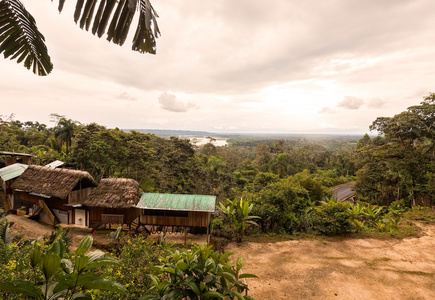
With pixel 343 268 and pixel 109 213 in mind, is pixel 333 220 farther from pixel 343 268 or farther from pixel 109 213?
pixel 109 213

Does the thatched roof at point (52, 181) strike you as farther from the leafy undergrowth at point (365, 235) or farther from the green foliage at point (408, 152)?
the green foliage at point (408, 152)

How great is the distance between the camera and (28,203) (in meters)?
14.1

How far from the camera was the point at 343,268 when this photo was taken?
337 inches

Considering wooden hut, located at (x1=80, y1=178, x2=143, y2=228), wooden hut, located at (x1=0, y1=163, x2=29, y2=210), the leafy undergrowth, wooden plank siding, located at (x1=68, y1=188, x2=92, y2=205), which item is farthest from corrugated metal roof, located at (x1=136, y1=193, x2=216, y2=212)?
wooden hut, located at (x1=0, y1=163, x2=29, y2=210)

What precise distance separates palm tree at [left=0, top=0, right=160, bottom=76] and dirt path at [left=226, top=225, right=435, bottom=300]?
26.9 ft

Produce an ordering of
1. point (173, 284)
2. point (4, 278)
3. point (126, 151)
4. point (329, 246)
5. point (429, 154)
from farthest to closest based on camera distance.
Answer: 1. point (126, 151)
2. point (429, 154)
3. point (329, 246)
4. point (173, 284)
5. point (4, 278)

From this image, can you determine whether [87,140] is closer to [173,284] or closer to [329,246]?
[173,284]

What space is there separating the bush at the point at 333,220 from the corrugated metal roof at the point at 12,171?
65.9 feet

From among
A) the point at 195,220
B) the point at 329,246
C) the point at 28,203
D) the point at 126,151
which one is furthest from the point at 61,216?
the point at 329,246

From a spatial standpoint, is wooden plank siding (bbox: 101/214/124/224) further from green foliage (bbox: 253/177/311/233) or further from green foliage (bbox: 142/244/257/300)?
green foliage (bbox: 142/244/257/300)

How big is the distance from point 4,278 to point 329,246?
40.2 feet

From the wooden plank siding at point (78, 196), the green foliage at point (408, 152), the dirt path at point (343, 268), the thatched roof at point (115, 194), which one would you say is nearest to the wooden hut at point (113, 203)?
the thatched roof at point (115, 194)

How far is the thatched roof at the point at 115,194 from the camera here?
1178 cm

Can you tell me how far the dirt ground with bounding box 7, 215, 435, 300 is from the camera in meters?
7.09
